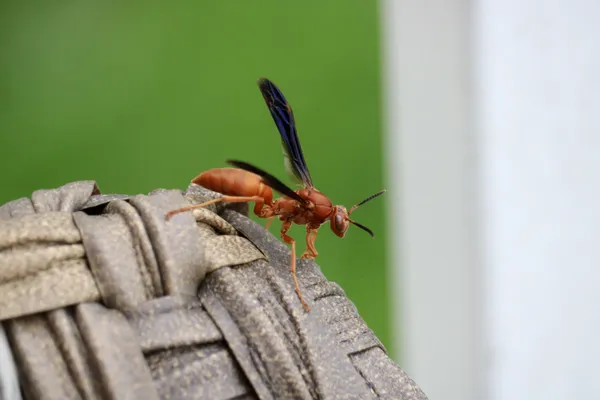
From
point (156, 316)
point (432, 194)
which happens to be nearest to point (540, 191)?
point (432, 194)

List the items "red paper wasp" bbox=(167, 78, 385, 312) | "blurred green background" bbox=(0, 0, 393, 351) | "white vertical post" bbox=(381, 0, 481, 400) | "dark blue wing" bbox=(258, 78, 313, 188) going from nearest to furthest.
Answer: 1. "red paper wasp" bbox=(167, 78, 385, 312)
2. "dark blue wing" bbox=(258, 78, 313, 188)
3. "blurred green background" bbox=(0, 0, 393, 351)
4. "white vertical post" bbox=(381, 0, 481, 400)

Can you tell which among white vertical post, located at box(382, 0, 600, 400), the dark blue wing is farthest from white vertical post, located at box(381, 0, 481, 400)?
the dark blue wing

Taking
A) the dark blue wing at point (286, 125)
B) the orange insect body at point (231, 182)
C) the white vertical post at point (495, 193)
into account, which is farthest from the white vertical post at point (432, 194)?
the orange insect body at point (231, 182)

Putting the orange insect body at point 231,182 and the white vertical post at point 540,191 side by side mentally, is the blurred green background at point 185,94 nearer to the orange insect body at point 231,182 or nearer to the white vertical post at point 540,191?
the white vertical post at point 540,191

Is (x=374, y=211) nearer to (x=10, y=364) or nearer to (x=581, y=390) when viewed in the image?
(x=581, y=390)

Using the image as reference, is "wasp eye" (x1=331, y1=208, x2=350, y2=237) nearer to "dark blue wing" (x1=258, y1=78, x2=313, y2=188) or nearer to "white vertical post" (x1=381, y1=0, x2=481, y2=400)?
"dark blue wing" (x1=258, y1=78, x2=313, y2=188)

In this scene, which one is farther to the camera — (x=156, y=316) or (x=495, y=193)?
(x=495, y=193)

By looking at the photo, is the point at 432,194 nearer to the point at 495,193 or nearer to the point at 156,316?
the point at 495,193
